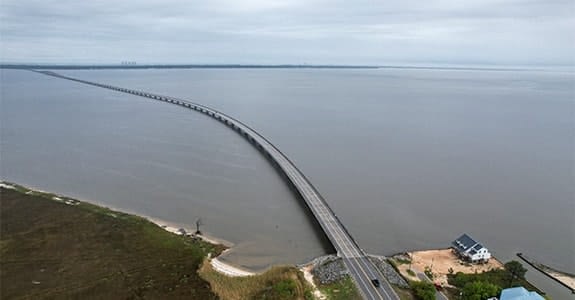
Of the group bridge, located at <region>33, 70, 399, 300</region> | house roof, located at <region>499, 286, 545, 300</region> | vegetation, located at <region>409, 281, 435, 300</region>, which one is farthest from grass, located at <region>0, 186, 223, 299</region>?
house roof, located at <region>499, 286, 545, 300</region>

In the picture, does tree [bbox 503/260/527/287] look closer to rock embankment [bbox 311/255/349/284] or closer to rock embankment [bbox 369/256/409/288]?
rock embankment [bbox 369/256/409/288]

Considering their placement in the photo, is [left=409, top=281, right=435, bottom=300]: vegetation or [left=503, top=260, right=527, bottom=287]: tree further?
[left=503, top=260, right=527, bottom=287]: tree

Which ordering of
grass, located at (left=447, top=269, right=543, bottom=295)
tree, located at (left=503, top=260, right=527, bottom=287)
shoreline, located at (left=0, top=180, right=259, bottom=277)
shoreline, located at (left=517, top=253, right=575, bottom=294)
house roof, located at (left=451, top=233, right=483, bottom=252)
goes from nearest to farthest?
tree, located at (left=503, top=260, right=527, bottom=287) < grass, located at (left=447, top=269, right=543, bottom=295) < shoreline, located at (left=517, top=253, right=575, bottom=294) < shoreline, located at (left=0, top=180, right=259, bottom=277) < house roof, located at (left=451, top=233, right=483, bottom=252)

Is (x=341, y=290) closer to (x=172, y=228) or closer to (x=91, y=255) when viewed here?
(x=172, y=228)

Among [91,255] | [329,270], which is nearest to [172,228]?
[91,255]

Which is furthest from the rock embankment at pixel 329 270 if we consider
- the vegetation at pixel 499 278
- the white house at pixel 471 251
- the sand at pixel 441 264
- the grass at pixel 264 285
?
the white house at pixel 471 251

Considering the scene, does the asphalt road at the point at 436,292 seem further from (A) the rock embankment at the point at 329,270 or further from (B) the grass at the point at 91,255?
(B) the grass at the point at 91,255
